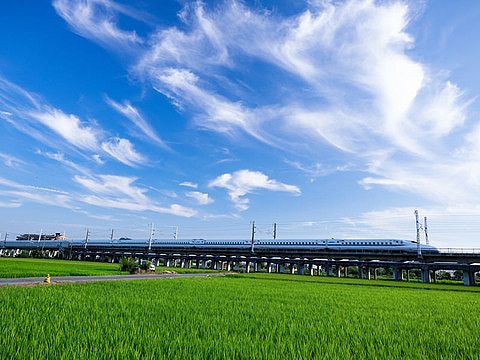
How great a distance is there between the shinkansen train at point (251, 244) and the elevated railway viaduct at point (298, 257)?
37cm

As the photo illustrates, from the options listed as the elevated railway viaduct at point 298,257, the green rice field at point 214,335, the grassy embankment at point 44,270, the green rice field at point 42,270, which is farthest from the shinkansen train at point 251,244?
the green rice field at point 214,335

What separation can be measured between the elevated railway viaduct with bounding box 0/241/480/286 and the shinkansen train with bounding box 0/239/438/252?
37 centimetres

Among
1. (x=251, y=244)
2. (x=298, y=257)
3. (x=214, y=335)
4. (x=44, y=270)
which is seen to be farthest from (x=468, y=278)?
(x=214, y=335)

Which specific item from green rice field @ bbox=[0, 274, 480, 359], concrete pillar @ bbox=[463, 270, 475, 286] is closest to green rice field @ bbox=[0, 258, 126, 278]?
green rice field @ bbox=[0, 274, 480, 359]

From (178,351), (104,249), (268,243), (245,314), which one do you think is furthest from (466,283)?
(104,249)

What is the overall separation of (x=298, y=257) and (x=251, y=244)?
37.9 feet

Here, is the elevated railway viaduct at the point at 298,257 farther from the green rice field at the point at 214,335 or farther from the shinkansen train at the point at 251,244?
the green rice field at the point at 214,335

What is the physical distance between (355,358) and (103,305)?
8700 millimetres

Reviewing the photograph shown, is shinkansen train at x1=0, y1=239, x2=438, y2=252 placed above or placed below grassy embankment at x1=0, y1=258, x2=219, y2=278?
above

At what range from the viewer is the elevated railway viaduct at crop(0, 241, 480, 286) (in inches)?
2355

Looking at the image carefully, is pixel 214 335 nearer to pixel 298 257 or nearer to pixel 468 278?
pixel 468 278

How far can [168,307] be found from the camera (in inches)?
453

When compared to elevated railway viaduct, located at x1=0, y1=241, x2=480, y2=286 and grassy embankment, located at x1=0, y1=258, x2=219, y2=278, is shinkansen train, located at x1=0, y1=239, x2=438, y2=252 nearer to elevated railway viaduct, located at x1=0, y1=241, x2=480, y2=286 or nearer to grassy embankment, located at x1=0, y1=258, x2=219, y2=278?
elevated railway viaduct, located at x1=0, y1=241, x2=480, y2=286

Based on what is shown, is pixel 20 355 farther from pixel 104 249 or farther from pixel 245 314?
pixel 104 249
